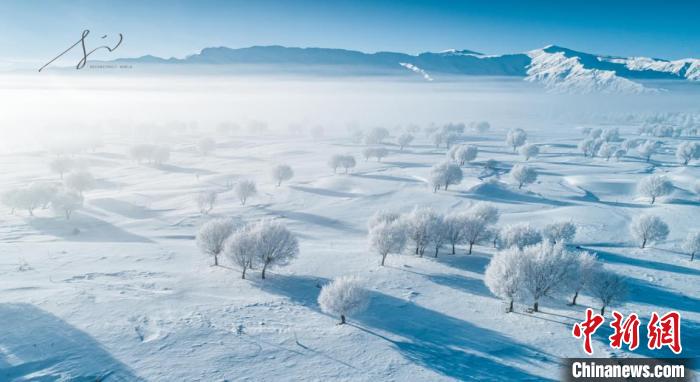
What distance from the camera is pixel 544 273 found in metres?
43.8

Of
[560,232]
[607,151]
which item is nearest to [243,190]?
[560,232]

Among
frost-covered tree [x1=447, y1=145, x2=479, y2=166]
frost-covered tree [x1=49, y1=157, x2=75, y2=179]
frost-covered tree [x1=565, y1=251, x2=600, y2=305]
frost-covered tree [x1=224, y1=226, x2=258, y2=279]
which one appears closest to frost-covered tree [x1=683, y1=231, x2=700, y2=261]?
frost-covered tree [x1=565, y1=251, x2=600, y2=305]

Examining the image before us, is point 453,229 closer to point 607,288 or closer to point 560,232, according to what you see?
point 560,232

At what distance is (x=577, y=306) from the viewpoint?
46.6 metres

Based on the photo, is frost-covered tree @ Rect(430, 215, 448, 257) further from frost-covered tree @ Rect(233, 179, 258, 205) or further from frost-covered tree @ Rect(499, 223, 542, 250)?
frost-covered tree @ Rect(233, 179, 258, 205)

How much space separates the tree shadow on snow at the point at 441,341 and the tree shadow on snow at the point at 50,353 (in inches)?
777

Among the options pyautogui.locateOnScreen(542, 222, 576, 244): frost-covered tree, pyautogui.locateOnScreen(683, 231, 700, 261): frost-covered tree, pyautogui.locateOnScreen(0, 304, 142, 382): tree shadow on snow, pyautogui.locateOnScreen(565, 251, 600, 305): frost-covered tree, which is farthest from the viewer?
pyautogui.locateOnScreen(542, 222, 576, 244): frost-covered tree

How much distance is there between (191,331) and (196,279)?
1467 centimetres

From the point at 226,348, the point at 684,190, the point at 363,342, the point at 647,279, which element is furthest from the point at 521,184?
the point at 226,348

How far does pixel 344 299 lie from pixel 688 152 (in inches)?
7161

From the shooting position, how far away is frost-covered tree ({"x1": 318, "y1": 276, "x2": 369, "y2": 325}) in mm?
40594

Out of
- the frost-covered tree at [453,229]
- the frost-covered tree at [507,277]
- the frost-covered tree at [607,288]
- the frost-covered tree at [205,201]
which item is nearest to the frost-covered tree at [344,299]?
the frost-covered tree at [507,277]

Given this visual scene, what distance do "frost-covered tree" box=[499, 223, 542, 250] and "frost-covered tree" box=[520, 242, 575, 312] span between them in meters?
17.4

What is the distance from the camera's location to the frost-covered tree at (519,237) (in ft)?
206
